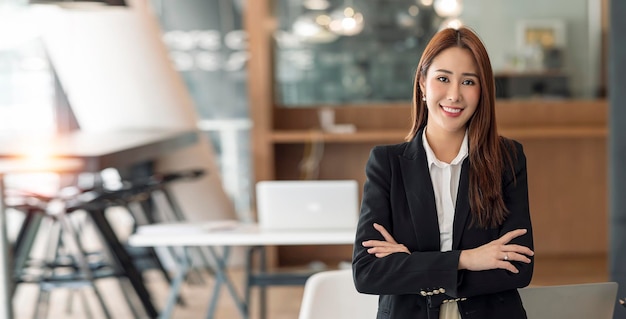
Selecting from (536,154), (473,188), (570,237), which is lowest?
(570,237)

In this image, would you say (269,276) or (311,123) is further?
(311,123)

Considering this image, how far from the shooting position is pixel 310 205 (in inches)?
174

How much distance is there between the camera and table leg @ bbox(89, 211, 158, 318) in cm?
521

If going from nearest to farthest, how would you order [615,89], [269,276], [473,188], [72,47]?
[473,188], [615,89], [269,276], [72,47]

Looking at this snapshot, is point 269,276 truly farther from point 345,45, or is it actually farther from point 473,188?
point 345,45

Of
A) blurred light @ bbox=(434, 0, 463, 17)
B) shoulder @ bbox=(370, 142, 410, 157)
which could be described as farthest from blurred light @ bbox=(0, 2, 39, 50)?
shoulder @ bbox=(370, 142, 410, 157)

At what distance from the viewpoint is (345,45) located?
305 inches

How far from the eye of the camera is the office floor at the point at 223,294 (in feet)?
19.7

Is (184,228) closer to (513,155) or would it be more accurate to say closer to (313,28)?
(513,155)

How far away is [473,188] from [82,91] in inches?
227

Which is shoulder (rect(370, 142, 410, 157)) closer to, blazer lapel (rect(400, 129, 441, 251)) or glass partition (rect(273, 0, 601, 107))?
blazer lapel (rect(400, 129, 441, 251))

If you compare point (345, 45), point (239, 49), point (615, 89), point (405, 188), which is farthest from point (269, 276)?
point (239, 49)

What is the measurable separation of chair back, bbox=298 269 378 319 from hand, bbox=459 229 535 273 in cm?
80

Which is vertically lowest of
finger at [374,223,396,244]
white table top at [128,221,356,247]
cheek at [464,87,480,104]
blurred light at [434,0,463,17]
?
white table top at [128,221,356,247]
